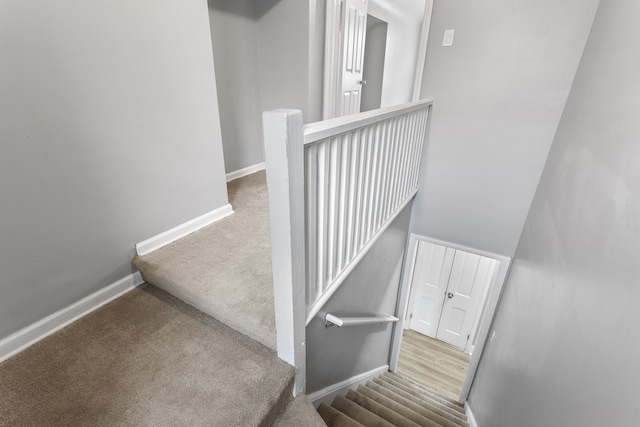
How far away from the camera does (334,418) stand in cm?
164

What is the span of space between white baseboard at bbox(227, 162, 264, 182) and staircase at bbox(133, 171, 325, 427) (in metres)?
0.90

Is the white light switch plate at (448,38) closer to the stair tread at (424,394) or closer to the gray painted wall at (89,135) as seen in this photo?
the gray painted wall at (89,135)

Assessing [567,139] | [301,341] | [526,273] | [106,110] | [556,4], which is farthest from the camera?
[526,273]

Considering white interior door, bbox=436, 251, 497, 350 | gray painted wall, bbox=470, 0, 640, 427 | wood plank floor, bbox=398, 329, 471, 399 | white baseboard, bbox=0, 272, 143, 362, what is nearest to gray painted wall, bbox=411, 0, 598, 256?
gray painted wall, bbox=470, 0, 640, 427

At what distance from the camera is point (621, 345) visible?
36.2 inches

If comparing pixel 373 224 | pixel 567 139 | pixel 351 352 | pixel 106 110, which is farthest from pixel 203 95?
pixel 567 139

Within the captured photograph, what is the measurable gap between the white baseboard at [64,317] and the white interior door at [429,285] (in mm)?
3788

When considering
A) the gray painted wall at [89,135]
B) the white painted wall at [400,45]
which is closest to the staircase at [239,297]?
the gray painted wall at [89,135]

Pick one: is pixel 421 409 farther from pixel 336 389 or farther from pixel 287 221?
pixel 287 221

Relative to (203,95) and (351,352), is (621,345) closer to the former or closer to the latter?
(351,352)

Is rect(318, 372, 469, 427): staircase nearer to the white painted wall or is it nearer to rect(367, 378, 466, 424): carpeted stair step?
rect(367, 378, 466, 424): carpeted stair step

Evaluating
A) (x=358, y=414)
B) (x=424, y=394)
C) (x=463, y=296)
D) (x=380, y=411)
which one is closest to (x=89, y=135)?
(x=358, y=414)

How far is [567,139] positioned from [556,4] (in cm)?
95

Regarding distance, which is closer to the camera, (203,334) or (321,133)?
(321,133)
